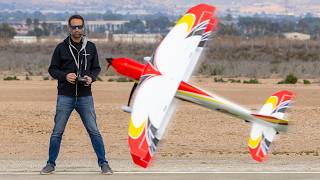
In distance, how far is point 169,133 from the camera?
820 inches

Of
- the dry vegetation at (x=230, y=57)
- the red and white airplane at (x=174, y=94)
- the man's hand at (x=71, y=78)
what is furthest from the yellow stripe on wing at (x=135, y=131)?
the dry vegetation at (x=230, y=57)

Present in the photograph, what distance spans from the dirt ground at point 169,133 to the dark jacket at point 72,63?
2824 millimetres

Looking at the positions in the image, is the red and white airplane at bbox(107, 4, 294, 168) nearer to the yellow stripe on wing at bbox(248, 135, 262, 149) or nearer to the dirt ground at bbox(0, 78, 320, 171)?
the yellow stripe on wing at bbox(248, 135, 262, 149)

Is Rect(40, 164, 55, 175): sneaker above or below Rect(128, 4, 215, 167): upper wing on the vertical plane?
below

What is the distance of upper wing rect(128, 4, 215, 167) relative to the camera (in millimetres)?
11086

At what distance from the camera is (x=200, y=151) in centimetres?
1794

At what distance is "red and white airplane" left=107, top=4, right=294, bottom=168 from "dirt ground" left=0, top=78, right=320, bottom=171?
87cm

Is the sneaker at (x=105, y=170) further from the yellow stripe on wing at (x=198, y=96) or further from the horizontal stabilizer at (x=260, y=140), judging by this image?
the horizontal stabilizer at (x=260, y=140)

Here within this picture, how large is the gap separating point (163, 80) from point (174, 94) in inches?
8.6

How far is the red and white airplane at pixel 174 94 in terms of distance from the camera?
1118 cm

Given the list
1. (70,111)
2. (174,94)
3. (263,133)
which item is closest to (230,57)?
(263,133)

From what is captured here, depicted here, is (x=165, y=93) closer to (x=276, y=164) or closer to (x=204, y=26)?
(x=204, y=26)

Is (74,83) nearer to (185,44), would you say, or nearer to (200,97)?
(185,44)

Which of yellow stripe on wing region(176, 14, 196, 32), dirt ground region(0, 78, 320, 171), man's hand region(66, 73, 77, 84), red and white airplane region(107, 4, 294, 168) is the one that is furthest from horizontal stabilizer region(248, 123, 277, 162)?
man's hand region(66, 73, 77, 84)
